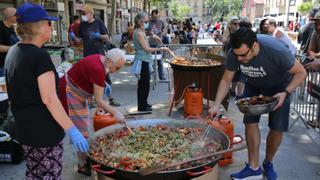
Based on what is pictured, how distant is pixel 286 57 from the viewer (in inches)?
132

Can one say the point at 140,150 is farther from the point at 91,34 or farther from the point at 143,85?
the point at 91,34

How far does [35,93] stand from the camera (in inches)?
93.6

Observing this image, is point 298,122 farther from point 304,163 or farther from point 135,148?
point 135,148

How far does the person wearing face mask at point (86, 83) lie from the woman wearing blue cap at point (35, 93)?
2.56 ft

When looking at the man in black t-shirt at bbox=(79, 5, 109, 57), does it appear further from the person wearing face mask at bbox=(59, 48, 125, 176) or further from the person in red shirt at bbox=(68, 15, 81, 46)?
the person wearing face mask at bbox=(59, 48, 125, 176)

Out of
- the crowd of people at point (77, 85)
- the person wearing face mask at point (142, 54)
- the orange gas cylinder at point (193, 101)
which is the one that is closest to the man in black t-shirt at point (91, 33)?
the person wearing face mask at point (142, 54)

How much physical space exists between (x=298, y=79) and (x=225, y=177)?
1.43m

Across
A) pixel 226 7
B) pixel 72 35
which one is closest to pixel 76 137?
pixel 72 35

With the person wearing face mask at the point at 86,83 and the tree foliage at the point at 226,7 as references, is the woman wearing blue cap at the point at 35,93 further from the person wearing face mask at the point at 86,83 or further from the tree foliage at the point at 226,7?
the tree foliage at the point at 226,7

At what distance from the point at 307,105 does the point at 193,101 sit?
6.65 feet

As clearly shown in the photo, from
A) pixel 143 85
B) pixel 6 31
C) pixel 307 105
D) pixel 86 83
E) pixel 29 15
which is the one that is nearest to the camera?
pixel 29 15

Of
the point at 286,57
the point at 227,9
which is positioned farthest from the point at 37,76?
the point at 227,9

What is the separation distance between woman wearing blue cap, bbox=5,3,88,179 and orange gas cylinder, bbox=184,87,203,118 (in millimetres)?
3861

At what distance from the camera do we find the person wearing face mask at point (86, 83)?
3.29 metres
